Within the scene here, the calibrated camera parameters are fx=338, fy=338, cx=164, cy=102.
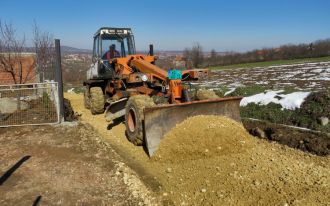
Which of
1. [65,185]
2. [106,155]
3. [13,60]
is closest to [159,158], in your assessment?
[106,155]

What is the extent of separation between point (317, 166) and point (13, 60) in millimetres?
12605

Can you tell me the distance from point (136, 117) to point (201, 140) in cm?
157

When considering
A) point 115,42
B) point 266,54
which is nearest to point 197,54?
point 266,54

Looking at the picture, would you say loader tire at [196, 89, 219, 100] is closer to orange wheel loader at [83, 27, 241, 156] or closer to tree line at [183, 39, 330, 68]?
orange wheel loader at [83, 27, 241, 156]

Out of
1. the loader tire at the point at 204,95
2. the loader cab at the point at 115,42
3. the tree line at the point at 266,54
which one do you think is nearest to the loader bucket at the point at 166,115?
the loader tire at the point at 204,95

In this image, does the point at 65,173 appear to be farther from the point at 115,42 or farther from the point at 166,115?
the point at 115,42

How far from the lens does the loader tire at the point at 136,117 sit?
722cm

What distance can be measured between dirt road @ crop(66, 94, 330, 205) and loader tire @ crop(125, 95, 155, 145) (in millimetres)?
225

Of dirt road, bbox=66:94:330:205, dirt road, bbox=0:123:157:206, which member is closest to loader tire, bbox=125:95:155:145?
dirt road, bbox=66:94:330:205

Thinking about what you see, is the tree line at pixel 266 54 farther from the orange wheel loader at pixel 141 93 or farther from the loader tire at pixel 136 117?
the loader tire at pixel 136 117

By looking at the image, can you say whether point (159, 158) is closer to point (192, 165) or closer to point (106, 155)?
point (192, 165)

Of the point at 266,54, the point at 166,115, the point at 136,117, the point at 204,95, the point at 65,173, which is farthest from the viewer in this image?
the point at 266,54

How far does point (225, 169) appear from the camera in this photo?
5820 mm

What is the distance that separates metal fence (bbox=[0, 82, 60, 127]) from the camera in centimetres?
1036
